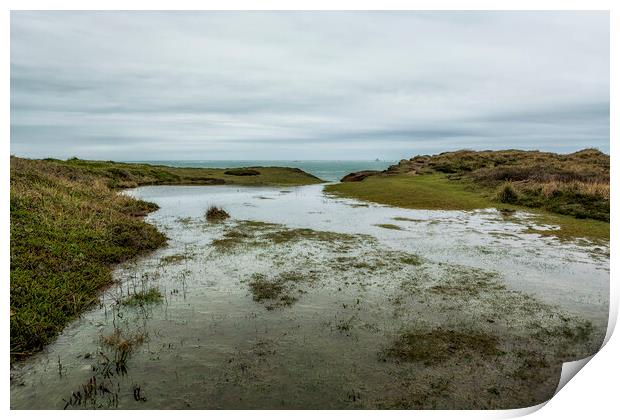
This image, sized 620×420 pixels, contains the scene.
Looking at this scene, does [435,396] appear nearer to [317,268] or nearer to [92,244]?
[317,268]

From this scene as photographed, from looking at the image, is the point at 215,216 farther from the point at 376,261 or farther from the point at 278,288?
the point at 278,288

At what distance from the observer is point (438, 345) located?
335 inches

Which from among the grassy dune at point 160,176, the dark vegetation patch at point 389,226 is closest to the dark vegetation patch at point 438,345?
the dark vegetation patch at point 389,226

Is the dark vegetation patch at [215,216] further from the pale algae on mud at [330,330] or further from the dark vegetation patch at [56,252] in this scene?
the pale algae on mud at [330,330]

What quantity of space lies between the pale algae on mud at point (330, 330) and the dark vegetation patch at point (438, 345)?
0.04 m

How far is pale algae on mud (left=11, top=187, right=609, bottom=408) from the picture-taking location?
6902mm

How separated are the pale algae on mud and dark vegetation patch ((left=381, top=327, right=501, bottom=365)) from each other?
0.04 meters

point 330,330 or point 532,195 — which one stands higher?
point 532,195

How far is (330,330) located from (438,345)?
261cm

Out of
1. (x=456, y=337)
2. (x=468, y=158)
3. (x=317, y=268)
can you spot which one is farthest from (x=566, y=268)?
(x=468, y=158)

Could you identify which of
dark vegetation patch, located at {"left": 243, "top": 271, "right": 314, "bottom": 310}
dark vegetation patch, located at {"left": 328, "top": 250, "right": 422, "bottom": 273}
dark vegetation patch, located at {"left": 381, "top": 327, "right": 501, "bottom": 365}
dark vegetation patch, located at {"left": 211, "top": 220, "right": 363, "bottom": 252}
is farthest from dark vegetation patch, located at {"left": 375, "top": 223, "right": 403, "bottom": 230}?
dark vegetation patch, located at {"left": 381, "top": 327, "right": 501, "bottom": 365}

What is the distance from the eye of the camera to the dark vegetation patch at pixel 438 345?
804 cm

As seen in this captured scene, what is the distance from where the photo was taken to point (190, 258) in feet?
50.5

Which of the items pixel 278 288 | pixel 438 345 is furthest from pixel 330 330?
pixel 278 288
